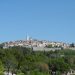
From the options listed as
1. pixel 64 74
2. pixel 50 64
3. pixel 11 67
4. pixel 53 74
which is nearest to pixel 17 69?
pixel 11 67

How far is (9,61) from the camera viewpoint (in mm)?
58594

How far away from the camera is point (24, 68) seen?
5731 cm

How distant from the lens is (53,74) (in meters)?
A: 57.5

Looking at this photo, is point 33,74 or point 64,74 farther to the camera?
point 64,74

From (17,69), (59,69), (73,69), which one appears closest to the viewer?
(17,69)

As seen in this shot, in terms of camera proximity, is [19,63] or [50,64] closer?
[19,63]

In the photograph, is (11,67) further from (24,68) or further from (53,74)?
(53,74)

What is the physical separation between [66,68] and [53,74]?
10.5 m

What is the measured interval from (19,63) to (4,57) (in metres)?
2.11

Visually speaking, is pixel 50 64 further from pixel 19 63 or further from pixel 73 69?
pixel 19 63

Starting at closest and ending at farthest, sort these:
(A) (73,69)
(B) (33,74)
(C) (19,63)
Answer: (B) (33,74)
(C) (19,63)
(A) (73,69)

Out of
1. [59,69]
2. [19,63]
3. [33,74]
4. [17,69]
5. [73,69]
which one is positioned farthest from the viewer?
[73,69]

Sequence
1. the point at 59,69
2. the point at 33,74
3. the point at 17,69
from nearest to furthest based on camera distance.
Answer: the point at 33,74, the point at 17,69, the point at 59,69

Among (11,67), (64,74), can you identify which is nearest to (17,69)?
(11,67)
